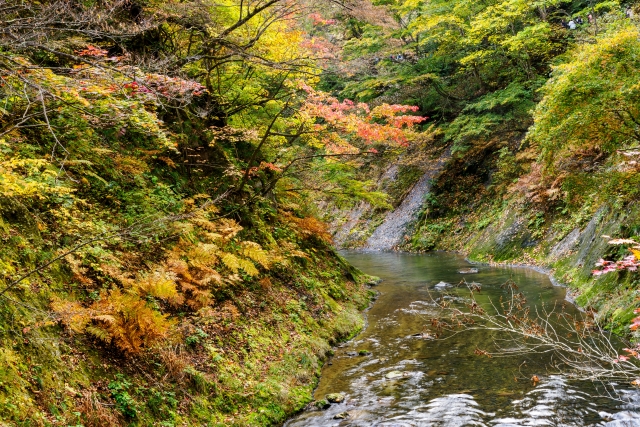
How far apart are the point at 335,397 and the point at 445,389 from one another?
1718 mm

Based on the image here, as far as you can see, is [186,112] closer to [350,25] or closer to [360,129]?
[360,129]

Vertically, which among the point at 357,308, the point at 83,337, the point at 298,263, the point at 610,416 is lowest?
the point at 357,308

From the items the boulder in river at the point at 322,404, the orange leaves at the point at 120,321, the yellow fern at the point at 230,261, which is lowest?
the boulder in river at the point at 322,404

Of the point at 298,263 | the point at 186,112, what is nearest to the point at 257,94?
the point at 186,112

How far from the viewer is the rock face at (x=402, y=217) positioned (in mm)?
27750

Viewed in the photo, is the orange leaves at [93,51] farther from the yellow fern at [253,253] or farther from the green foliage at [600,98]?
the green foliage at [600,98]

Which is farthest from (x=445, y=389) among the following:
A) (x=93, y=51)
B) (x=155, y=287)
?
(x=93, y=51)

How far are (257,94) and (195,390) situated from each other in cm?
778

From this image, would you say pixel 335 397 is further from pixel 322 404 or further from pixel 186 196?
pixel 186 196

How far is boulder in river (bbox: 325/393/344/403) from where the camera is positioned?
6.71 metres

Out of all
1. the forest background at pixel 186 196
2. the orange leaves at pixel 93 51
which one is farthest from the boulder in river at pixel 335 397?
the orange leaves at pixel 93 51

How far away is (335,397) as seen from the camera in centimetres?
676

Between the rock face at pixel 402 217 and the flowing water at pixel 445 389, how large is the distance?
16.7 meters

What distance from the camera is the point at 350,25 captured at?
1182 inches
